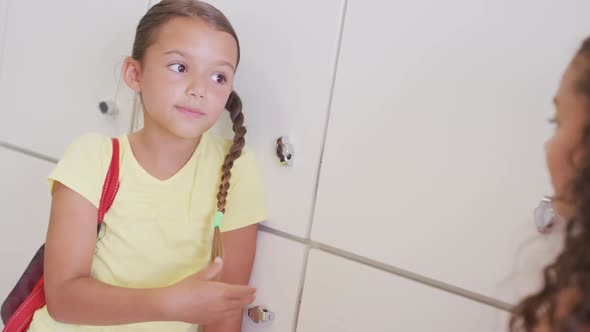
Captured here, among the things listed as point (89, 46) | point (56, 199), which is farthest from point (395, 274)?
point (89, 46)

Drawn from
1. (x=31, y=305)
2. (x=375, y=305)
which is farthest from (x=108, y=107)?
(x=375, y=305)

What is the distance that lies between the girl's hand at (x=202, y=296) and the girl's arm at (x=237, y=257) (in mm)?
122

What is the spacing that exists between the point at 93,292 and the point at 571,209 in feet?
2.09

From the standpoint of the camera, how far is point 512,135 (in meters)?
0.65

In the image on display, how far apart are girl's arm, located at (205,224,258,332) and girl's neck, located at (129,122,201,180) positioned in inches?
5.7

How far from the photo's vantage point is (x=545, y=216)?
2.02ft

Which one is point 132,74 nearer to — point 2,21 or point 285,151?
point 285,151

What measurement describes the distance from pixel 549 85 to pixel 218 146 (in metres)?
0.52

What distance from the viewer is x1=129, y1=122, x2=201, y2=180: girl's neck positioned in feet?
2.93

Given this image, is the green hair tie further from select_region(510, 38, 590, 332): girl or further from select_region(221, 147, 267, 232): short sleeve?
select_region(510, 38, 590, 332): girl

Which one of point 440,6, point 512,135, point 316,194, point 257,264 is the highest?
point 440,6

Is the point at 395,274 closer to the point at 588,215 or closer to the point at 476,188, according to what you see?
the point at 476,188

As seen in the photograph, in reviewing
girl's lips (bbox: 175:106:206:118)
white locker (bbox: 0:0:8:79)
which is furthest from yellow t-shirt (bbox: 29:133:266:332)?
white locker (bbox: 0:0:8:79)

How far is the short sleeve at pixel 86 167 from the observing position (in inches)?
32.4
